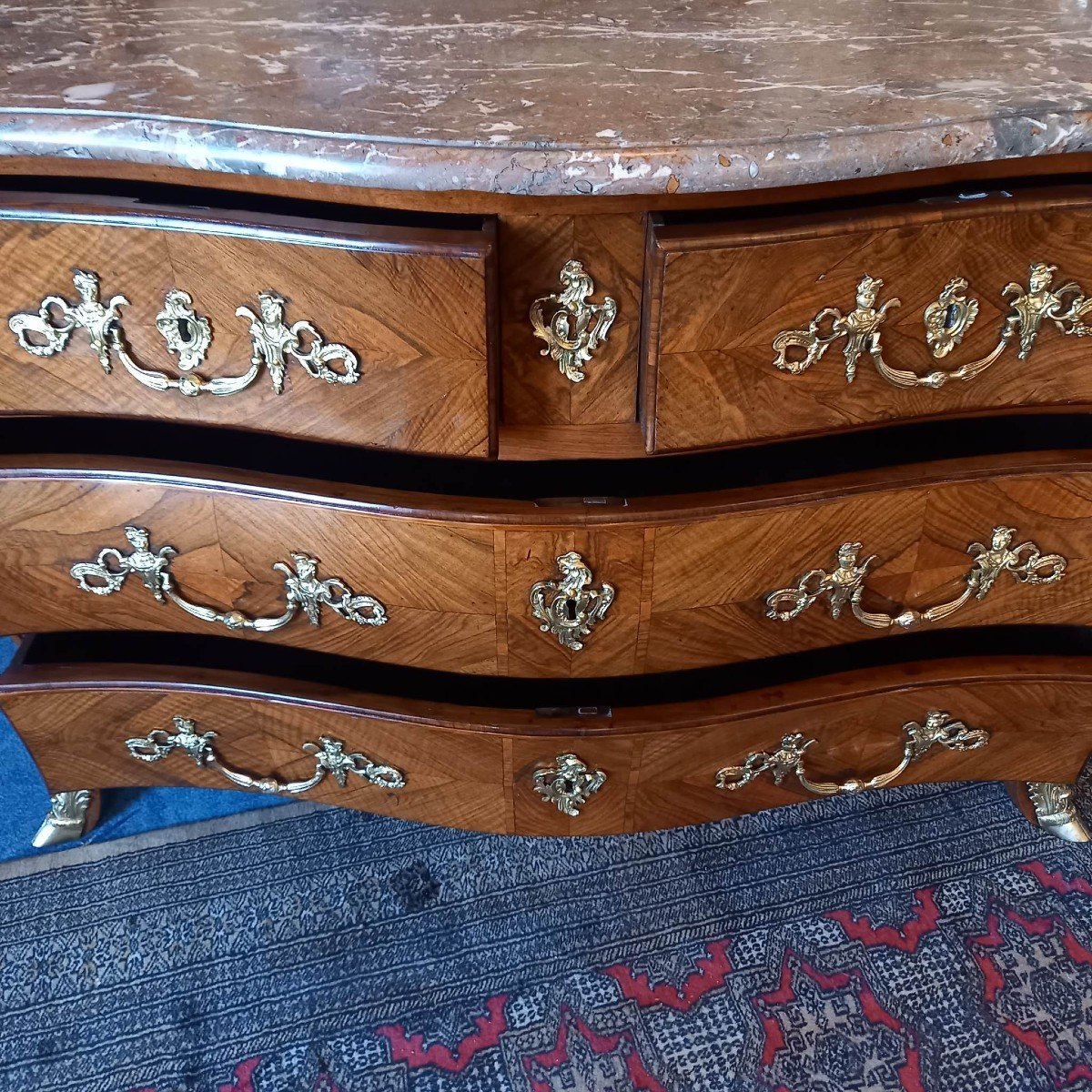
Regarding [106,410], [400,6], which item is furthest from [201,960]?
[400,6]

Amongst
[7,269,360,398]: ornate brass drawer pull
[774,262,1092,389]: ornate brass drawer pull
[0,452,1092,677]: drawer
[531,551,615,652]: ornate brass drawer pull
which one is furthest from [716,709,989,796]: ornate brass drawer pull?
[7,269,360,398]: ornate brass drawer pull

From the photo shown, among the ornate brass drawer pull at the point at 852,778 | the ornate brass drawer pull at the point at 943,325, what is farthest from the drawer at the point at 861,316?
the ornate brass drawer pull at the point at 852,778

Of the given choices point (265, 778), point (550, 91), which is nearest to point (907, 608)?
point (550, 91)

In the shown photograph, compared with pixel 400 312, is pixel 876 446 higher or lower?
lower

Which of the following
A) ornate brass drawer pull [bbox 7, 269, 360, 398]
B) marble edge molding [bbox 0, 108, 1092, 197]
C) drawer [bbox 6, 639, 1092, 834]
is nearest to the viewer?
marble edge molding [bbox 0, 108, 1092, 197]

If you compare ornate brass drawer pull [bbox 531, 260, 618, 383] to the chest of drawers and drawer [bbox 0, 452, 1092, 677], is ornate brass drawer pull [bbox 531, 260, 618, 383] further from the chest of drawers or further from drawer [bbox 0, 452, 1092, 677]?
drawer [bbox 0, 452, 1092, 677]

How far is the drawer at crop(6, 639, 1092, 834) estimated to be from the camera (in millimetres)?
841

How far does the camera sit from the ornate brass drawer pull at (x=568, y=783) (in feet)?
2.79

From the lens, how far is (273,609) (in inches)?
31.8

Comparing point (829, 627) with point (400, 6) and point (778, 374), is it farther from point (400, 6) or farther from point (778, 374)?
point (400, 6)

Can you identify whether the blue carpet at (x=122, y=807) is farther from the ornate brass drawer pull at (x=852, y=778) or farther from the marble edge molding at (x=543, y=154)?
the marble edge molding at (x=543, y=154)

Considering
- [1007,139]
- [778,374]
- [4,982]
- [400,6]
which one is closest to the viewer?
[1007,139]

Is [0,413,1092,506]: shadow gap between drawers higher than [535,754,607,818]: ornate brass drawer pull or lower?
higher

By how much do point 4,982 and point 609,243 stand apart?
912mm
